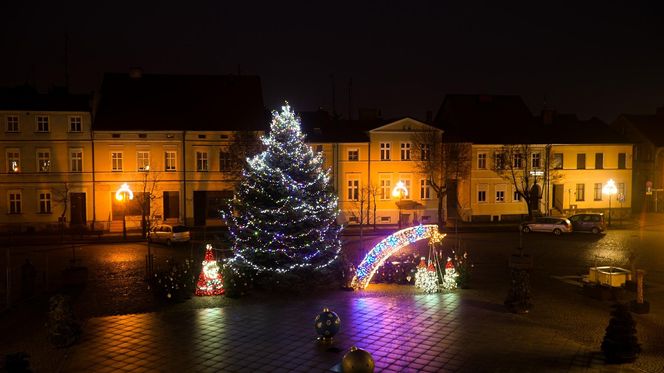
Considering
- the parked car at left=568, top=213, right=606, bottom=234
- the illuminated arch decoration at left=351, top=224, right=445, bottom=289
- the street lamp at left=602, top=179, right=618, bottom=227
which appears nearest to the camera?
the illuminated arch decoration at left=351, top=224, right=445, bottom=289

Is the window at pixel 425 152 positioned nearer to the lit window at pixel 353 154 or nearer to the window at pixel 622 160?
the lit window at pixel 353 154

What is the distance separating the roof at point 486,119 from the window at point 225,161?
55.3 feet

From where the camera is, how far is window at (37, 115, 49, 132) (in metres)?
42.3

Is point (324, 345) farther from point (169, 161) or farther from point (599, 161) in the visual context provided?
point (599, 161)

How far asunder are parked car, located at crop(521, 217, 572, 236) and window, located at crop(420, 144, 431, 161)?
351 inches

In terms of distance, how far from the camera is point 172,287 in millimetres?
19719

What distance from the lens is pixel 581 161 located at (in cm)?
5006

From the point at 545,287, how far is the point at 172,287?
1313 centimetres

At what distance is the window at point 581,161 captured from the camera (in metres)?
50.0

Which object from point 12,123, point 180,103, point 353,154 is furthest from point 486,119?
point 12,123

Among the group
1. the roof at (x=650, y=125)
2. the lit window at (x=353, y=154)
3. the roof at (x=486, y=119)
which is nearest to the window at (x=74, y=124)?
the lit window at (x=353, y=154)

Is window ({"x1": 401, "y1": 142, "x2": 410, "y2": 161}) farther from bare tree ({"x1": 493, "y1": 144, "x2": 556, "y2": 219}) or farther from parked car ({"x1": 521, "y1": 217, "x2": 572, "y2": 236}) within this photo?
parked car ({"x1": 521, "y1": 217, "x2": 572, "y2": 236})

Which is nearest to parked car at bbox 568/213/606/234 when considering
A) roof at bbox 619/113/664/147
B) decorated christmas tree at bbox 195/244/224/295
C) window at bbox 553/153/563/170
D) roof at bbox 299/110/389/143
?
window at bbox 553/153/563/170

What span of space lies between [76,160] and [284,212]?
26882mm
